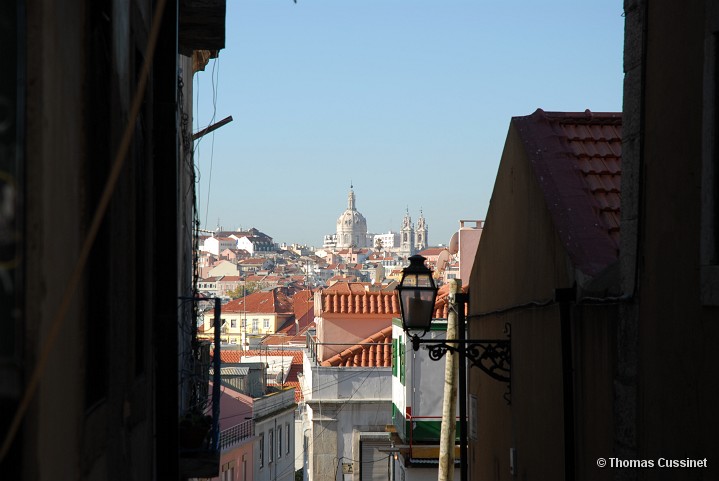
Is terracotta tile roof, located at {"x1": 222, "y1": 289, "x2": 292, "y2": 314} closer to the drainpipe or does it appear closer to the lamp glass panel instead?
the lamp glass panel

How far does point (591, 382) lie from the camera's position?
5863 mm

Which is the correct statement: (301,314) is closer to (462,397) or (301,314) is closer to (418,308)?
(462,397)

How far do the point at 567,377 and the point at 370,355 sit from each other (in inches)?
832

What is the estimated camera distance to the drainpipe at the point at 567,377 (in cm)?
616

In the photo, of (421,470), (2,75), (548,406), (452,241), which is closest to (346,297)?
(452,241)

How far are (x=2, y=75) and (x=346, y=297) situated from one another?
92.6 feet

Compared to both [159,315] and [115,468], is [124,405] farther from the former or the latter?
[159,315]

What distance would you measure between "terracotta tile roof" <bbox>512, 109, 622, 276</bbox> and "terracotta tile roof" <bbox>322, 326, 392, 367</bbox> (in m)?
19.0

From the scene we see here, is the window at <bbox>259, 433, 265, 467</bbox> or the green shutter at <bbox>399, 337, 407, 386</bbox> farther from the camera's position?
the window at <bbox>259, 433, 265, 467</bbox>

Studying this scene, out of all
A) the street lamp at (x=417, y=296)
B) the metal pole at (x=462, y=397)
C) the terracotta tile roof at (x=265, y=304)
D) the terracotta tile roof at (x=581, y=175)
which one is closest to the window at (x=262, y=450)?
the metal pole at (x=462, y=397)

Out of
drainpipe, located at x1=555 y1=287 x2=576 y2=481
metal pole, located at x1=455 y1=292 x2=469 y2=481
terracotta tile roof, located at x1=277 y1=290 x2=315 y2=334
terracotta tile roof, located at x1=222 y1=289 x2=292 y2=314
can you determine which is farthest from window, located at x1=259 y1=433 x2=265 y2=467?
terracotta tile roof, located at x1=222 y1=289 x2=292 y2=314

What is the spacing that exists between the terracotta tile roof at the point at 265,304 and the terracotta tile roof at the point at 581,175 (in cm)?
13847

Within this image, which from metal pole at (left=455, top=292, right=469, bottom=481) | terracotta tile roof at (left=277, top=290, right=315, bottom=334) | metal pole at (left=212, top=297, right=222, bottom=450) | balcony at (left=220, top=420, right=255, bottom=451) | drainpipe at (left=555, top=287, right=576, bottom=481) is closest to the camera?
drainpipe at (left=555, top=287, right=576, bottom=481)

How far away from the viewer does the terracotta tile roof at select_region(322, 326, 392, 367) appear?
26875mm
